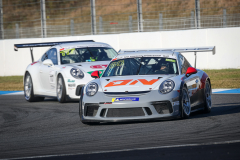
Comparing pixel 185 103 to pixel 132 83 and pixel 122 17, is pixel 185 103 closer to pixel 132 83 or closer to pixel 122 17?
pixel 132 83

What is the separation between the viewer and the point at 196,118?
7.63 metres

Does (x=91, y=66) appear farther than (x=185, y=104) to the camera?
Yes

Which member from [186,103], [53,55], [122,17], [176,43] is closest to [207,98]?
[186,103]

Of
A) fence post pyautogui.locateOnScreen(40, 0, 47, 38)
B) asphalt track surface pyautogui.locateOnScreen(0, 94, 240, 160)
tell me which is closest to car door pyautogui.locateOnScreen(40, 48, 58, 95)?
asphalt track surface pyautogui.locateOnScreen(0, 94, 240, 160)

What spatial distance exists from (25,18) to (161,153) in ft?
61.4

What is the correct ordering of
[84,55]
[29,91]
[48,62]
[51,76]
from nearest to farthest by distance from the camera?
[48,62], [51,76], [84,55], [29,91]

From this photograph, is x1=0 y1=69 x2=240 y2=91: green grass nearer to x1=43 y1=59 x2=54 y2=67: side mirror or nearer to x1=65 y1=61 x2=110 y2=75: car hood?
x1=65 y1=61 x2=110 y2=75: car hood

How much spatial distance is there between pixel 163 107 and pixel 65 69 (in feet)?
14.2

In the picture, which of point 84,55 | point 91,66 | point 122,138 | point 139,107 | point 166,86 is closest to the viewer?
point 122,138

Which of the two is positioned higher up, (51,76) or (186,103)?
(51,76)

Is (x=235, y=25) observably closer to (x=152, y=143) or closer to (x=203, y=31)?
(x=203, y=31)

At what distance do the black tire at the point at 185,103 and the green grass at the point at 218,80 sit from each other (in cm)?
640

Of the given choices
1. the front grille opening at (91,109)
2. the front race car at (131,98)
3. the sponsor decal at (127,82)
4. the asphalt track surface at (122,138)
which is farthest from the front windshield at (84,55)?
the front grille opening at (91,109)

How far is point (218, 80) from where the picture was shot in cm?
1516
